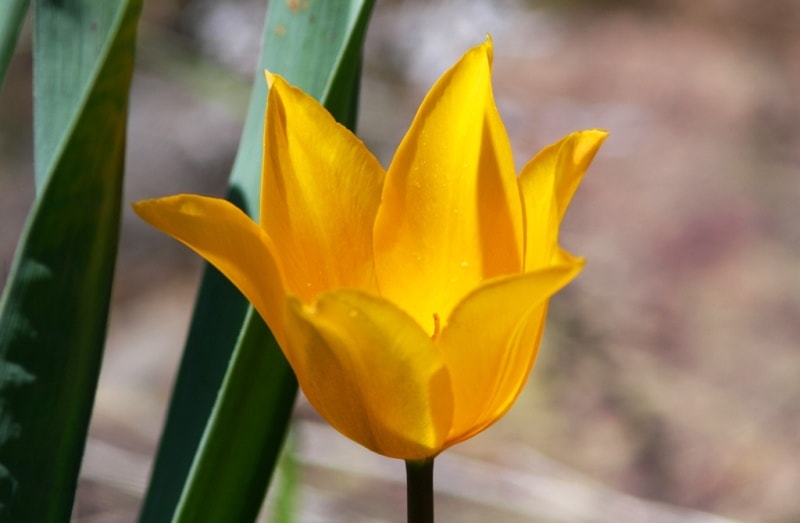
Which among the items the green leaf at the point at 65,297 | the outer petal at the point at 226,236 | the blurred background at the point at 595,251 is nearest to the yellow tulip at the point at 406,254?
the outer petal at the point at 226,236

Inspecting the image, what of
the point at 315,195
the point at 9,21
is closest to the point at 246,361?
the point at 315,195

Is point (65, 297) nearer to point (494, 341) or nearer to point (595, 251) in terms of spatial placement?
point (494, 341)

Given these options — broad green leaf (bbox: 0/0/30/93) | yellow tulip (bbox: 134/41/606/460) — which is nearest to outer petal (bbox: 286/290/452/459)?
yellow tulip (bbox: 134/41/606/460)

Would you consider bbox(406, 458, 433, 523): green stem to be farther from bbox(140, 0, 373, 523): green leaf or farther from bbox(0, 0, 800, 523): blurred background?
bbox(0, 0, 800, 523): blurred background

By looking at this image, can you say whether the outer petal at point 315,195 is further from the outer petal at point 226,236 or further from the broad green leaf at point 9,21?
the broad green leaf at point 9,21

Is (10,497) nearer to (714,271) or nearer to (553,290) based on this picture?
(553,290)

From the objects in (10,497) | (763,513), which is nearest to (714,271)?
(763,513)
